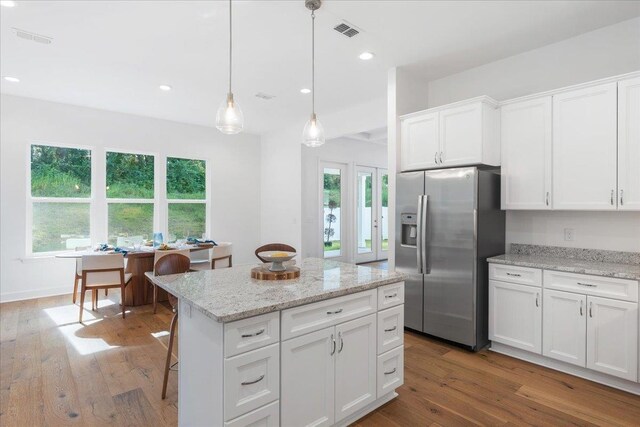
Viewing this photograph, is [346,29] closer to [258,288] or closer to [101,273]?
[258,288]

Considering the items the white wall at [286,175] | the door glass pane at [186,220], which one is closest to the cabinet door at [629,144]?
the white wall at [286,175]

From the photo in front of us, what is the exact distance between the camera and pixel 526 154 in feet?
10.3

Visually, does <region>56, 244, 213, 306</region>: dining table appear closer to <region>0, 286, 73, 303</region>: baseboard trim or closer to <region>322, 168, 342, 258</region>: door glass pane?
<region>0, 286, 73, 303</region>: baseboard trim

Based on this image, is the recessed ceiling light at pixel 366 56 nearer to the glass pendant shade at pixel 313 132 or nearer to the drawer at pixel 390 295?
the glass pendant shade at pixel 313 132

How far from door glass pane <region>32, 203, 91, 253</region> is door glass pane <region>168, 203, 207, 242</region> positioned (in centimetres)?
130

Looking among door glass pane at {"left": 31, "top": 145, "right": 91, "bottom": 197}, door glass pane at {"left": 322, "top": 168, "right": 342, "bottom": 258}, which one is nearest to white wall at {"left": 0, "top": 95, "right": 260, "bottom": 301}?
door glass pane at {"left": 31, "top": 145, "right": 91, "bottom": 197}

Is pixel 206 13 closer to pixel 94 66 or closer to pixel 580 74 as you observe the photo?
pixel 94 66

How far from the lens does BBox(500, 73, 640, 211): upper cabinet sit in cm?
260

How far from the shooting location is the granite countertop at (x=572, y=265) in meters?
2.50

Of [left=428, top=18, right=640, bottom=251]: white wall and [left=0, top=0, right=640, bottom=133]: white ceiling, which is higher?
[left=0, top=0, right=640, bottom=133]: white ceiling

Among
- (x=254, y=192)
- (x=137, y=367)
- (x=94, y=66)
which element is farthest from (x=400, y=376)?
(x=254, y=192)

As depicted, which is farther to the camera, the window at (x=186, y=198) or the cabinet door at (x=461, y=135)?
the window at (x=186, y=198)

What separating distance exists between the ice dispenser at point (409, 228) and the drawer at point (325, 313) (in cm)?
153

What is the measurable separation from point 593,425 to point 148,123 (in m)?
6.69
